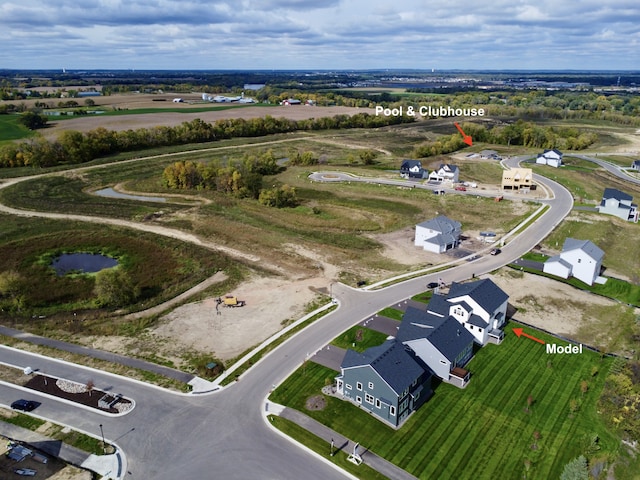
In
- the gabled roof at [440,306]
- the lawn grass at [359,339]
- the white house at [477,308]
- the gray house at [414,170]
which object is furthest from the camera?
the gray house at [414,170]

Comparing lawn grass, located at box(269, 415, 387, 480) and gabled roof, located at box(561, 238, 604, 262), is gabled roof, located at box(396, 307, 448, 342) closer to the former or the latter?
lawn grass, located at box(269, 415, 387, 480)

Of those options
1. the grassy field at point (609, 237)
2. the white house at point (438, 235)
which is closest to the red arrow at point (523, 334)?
the white house at point (438, 235)

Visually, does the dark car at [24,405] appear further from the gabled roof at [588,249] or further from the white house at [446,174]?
the white house at [446,174]

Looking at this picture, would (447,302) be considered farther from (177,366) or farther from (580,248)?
(177,366)

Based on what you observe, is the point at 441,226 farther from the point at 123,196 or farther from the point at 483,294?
the point at 123,196

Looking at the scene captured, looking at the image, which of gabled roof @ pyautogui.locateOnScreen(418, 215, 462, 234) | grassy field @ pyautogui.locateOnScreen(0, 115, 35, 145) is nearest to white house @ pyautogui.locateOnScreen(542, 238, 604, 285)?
gabled roof @ pyautogui.locateOnScreen(418, 215, 462, 234)

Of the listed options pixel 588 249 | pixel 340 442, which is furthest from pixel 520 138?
pixel 340 442
